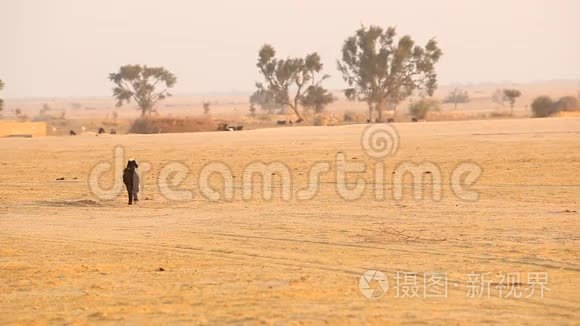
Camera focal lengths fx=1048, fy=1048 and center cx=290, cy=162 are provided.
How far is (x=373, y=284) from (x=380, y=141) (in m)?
25.2

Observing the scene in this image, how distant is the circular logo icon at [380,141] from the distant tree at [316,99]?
28.3 meters

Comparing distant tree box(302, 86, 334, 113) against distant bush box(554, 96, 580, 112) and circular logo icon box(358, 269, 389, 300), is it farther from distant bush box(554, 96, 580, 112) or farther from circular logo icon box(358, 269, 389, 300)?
circular logo icon box(358, 269, 389, 300)

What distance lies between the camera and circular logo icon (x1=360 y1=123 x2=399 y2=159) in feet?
102

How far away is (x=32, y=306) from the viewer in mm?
10469

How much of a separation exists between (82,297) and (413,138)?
87.1ft

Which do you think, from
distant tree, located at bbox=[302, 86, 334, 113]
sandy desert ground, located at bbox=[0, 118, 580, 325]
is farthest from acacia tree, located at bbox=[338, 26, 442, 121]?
sandy desert ground, located at bbox=[0, 118, 580, 325]

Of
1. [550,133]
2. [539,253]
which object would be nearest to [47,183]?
[539,253]

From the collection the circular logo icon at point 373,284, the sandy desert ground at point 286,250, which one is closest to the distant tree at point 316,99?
the sandy desert ground at point 286,250

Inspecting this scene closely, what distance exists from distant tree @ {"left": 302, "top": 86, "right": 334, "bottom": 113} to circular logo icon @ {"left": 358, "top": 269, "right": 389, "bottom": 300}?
61289 mm

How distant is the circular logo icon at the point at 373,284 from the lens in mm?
10619

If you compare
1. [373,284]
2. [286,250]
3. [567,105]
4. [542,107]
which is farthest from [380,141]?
[542,107]

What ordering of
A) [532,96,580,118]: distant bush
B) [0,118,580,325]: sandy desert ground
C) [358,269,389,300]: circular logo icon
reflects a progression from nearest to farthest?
[0,118,580,325]: sandy desert ground < [358,269,389,300]: circular logo icon < [532,96,580,118]: distant bush

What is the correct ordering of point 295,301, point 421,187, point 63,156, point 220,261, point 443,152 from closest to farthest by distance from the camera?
1. point 295,301
2. point 220,261
3. point 421,187
4. point 443,152
5. point 63,156

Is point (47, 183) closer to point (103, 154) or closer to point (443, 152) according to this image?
point (103, 154)
